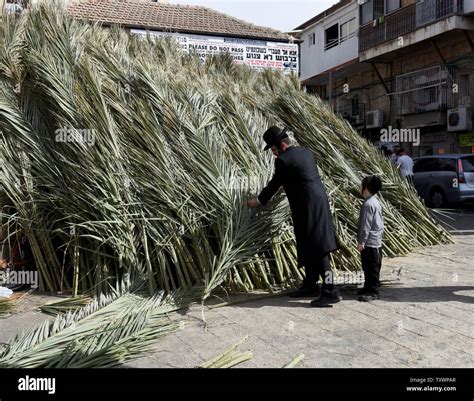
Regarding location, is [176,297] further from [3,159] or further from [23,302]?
[3,159]

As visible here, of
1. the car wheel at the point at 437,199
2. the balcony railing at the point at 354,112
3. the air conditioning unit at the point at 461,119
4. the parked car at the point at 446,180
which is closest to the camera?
the parked car at the point at 446,180

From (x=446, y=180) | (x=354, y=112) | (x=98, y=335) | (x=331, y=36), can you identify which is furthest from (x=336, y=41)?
(x=98, y=335)

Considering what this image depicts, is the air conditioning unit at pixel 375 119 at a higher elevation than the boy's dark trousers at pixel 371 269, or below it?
higher

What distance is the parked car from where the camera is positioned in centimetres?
1381

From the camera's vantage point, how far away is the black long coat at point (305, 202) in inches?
191

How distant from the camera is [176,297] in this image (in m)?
4.76

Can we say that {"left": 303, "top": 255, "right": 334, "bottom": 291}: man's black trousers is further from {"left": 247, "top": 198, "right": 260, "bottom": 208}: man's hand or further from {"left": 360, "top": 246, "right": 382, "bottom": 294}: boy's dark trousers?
{"left": 247, "top": 198, "right": 260, "bottom": 208}: man's hand

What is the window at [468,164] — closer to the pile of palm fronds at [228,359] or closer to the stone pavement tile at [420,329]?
the stone pavement tile at [420,329]

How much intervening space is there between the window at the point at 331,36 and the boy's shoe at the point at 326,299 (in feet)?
91.3

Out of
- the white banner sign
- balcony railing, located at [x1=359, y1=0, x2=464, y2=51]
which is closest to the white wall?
balcony railing, located at [x1=359, y1=0, x2=464, y2=51]

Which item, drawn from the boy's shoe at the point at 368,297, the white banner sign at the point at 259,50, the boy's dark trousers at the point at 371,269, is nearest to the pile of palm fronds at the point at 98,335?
the boy's shoe at the point at 368,297

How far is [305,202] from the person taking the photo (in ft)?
16.1

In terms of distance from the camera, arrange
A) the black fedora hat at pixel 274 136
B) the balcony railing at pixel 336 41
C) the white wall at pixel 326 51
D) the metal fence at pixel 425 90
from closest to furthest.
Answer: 1. the black fedora hat at pixel 274 136
2. the metal fence at pixel 425 90
3. the white wall at pixel 326 51
4. the balcony railing at pixel 336 41

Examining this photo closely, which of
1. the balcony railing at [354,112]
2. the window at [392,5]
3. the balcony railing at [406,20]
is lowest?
the balcony railing at [354,112]
